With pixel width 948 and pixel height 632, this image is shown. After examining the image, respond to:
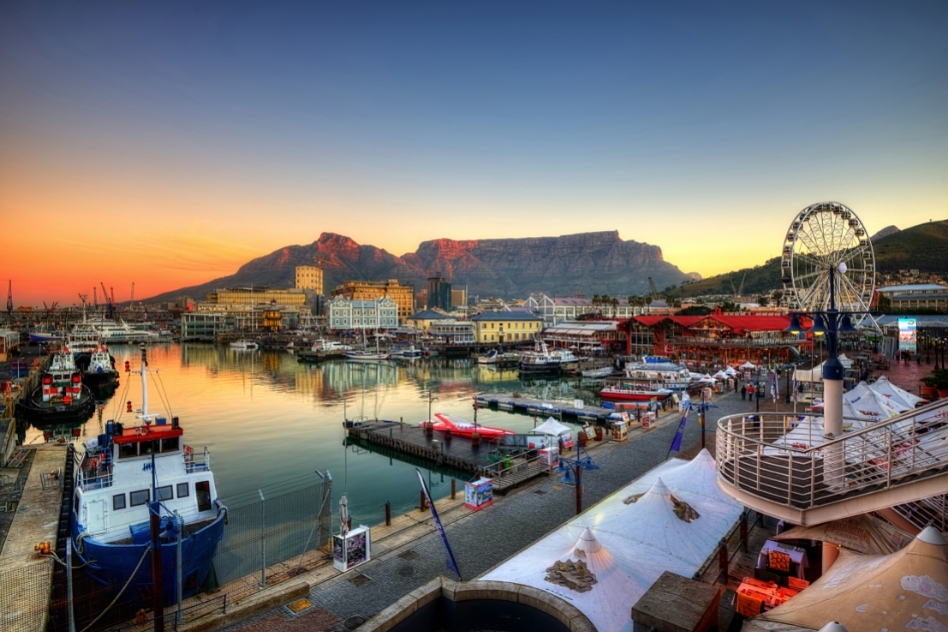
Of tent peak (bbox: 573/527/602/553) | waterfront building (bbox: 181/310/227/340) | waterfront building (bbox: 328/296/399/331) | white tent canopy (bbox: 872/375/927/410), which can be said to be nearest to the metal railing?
tent peak (bbox: 573/527/602/553)

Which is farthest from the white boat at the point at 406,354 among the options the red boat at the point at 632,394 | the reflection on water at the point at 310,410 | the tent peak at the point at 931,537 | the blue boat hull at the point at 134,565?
the tent peak at the point at 931,537

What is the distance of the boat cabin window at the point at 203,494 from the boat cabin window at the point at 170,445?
1.47m

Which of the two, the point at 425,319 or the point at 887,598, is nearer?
the point at 887,598

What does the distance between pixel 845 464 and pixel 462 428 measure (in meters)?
26.1

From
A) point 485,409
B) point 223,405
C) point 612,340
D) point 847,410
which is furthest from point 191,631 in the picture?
point 612,340

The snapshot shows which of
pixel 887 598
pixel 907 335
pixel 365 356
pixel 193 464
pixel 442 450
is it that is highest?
pixel 887 598

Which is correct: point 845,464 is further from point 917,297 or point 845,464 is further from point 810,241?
point 917,297

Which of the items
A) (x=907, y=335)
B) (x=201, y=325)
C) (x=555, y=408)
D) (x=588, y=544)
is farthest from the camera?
(x=201, y=325)

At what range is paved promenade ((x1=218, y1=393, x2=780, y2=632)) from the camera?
1142 cm

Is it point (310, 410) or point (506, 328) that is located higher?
point (506, 328)

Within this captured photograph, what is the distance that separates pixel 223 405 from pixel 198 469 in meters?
33.3

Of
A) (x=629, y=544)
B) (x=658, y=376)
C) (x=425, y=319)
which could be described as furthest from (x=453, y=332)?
(x=629, y=544)

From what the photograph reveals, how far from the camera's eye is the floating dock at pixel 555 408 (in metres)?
40.1

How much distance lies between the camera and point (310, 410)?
150ft
